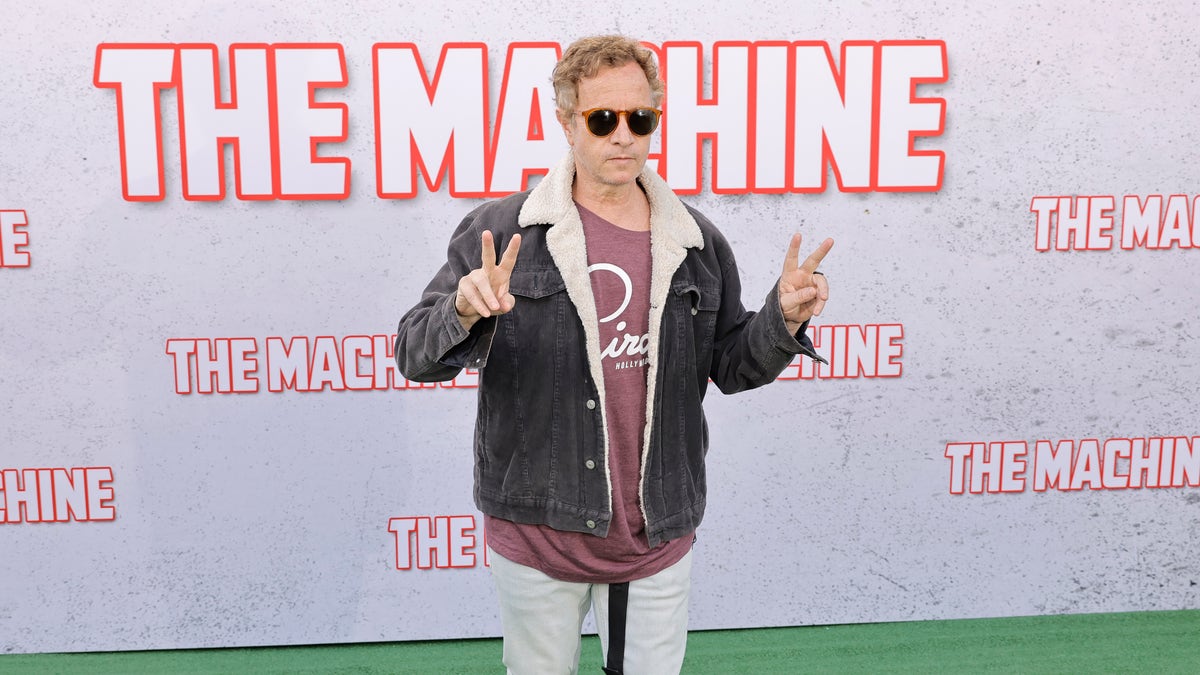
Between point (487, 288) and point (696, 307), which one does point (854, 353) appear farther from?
point (487, 288)

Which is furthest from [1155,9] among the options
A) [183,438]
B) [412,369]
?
[183,438]

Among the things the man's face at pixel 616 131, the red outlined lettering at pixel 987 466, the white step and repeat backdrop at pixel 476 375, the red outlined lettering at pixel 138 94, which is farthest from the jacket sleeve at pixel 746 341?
the red outlined lettering at pixel 138 94

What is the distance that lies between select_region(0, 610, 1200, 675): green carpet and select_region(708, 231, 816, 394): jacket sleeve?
1.33 m

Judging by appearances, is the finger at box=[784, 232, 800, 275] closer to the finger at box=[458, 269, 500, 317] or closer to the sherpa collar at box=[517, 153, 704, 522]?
the sherpa collar at box=[517, 153, 704, 522]

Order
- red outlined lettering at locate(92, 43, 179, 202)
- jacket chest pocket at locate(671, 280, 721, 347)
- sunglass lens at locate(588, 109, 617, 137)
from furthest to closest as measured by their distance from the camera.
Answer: red outlined lettering at locate(92, 43, 179, 202) < jacket chest pocket at locate(671, 280, 721, 347) < sunglass lens at locate(588, 109, 617, 137)

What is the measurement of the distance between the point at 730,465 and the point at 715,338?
1.22 m

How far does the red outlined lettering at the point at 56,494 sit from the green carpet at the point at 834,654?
17.2 inches

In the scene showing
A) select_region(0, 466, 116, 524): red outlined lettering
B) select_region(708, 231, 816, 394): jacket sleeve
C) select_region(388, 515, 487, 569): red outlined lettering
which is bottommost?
select_region(388, 515, 487, 569): red outlined lettering

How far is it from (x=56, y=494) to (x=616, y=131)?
2.19 m

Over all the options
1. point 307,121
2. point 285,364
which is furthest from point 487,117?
point 285,364

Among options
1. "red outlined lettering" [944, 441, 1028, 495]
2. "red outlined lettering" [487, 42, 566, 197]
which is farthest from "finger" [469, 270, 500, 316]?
"red outlined lettering" [944, 441, 1028, 495]

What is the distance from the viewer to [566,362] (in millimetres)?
1867

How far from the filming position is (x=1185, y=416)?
3.29 metres

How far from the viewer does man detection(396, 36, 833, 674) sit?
1844 millimetres
